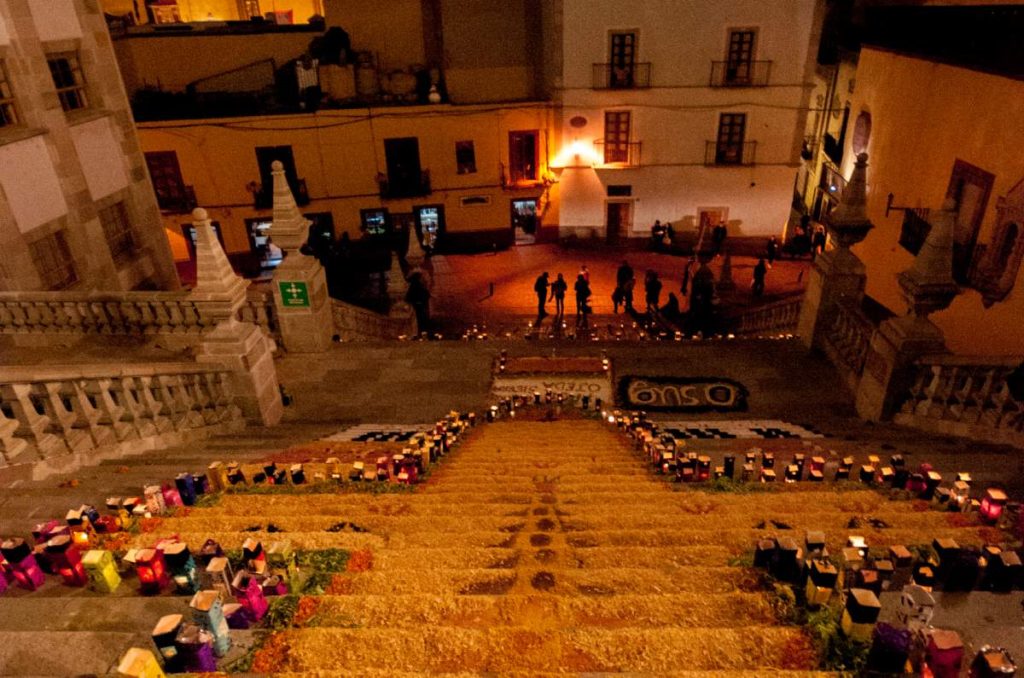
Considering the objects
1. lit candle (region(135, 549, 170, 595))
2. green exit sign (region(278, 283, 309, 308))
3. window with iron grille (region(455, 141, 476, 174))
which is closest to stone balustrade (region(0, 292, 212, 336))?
green exit sign (region(278, 283, 309, 308))

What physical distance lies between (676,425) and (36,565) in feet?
25.1

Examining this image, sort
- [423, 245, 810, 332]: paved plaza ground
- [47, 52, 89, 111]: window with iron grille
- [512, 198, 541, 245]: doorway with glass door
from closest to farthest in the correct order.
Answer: [47, 52, 89, 111]: window with iron grille
[423, 245, 810, 332]: paved plaza ground
[512, 198, 541, 245]: doorway with glass door

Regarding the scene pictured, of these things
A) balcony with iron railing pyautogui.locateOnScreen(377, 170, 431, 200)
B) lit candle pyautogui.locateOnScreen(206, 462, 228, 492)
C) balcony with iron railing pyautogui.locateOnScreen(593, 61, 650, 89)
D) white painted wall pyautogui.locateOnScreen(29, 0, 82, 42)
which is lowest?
balcony with iron railing pyautogui.locateOnScreen(377, 170, 431, 200)

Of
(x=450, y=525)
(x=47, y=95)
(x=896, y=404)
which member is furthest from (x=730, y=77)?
(x=450, y=525)

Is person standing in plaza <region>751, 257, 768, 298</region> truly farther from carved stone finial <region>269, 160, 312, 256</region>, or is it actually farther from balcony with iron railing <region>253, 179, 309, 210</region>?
balcony with iron railing <region>253, 179, 309, 210</region>

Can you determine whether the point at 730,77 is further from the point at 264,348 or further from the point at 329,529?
the point at 329,529

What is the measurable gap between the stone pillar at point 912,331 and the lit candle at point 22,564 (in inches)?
354

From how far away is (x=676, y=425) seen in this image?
31.1 feet

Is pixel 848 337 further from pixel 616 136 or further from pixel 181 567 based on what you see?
pixel 616 136

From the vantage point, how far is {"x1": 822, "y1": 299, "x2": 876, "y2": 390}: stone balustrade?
9.87m

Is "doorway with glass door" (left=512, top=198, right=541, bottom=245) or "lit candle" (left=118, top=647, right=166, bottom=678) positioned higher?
"lit candle" (left=118, top=647, right=166, bottom=678)

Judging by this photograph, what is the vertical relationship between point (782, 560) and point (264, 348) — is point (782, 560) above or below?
above

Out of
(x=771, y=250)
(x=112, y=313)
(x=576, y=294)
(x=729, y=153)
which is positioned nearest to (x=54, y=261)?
(x=112, y=313)

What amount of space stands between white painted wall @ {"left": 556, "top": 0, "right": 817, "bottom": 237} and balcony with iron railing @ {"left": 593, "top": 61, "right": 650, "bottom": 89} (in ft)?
0.75
